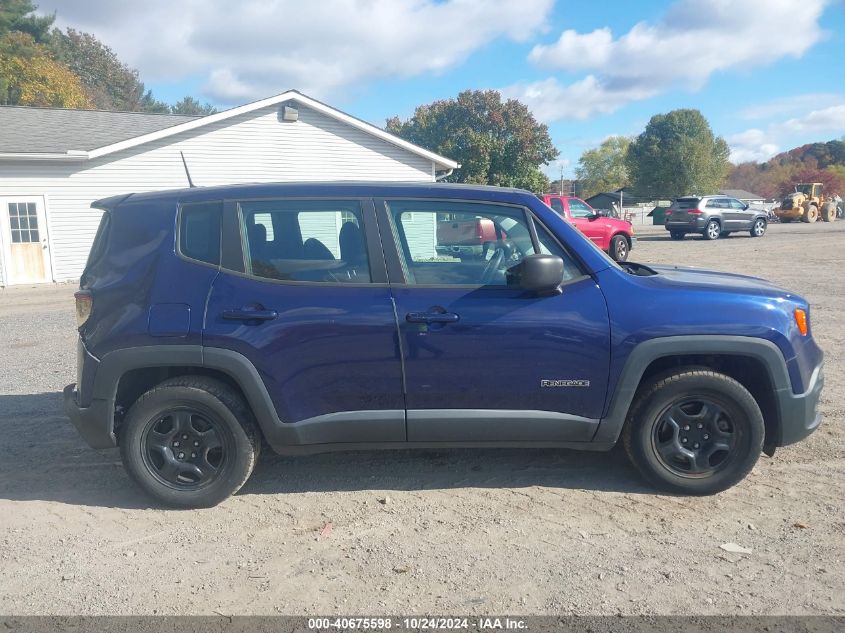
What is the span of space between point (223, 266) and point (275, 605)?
1.96 meters

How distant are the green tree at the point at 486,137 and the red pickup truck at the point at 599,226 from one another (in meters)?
20.5

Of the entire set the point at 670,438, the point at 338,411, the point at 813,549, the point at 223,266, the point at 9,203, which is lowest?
the point at 813,549

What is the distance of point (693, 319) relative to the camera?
4082 millimetres

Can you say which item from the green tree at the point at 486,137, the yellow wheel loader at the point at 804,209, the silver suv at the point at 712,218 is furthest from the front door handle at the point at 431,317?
the yellow wheel loader at the point at 804,209

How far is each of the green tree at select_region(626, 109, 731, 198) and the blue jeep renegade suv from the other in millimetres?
63530

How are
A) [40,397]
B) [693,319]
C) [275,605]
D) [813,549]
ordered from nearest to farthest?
[275,605] → [813,549] → [693,319] → [40,397]

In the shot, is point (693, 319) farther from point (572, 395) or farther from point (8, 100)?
point (8, 100)

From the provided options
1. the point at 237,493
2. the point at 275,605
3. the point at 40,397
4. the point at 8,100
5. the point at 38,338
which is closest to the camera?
the point at 275,605

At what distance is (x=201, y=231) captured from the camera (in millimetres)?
4301

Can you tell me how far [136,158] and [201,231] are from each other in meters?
15.9

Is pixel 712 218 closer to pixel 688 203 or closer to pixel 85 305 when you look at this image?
pixel 688 203


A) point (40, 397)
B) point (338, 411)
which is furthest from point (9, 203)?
point (338, 411)

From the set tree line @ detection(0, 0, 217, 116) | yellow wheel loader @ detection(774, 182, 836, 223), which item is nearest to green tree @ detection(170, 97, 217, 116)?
tree line @ detection(0, 0, 217, 116)

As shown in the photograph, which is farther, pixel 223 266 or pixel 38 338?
pixel 38 338
